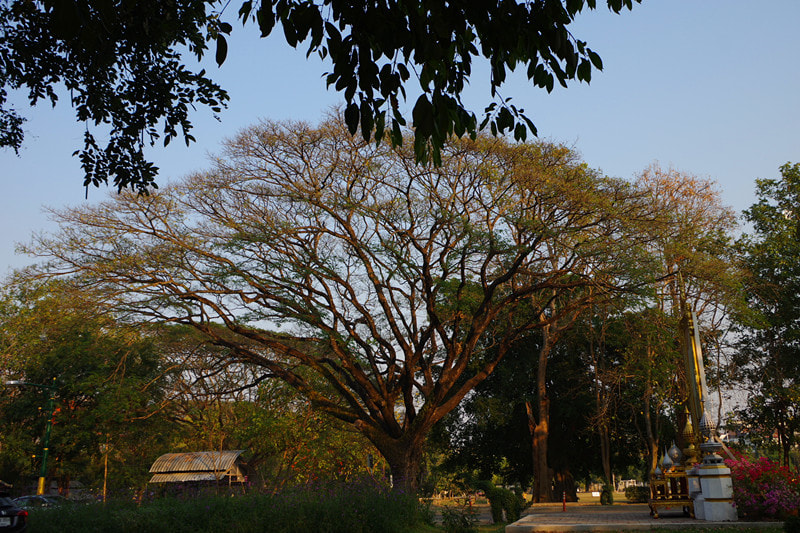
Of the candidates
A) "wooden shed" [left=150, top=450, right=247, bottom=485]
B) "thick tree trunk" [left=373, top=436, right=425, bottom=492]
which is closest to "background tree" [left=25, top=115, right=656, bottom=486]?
"thick tree trunk" [left=373, top=436, right=425, bottom=492]

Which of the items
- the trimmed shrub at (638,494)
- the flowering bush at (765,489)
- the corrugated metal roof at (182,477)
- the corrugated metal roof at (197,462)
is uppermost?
the flowering bush at (765,489)

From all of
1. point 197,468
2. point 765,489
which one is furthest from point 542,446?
point 765,489

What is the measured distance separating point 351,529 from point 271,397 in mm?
12837

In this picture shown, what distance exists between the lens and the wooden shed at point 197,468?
2875 centimetres

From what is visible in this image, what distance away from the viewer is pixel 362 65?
4148mm

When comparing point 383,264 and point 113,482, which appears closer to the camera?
point 383,264

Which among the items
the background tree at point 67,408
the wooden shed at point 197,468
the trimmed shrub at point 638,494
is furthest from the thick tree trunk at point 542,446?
the background tree at point 67,408

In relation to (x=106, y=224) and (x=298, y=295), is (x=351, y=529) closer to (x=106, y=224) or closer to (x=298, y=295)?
(x=298, y=295)

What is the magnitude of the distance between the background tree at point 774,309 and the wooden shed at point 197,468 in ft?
75.3

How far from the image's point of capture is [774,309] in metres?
28.4

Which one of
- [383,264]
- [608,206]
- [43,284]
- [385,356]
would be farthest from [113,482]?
[608,206]

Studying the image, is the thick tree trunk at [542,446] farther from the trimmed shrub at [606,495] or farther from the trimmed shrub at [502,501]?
the trimmed shrub at [502,501]

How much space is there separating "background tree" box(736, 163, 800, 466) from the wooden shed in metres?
23.0

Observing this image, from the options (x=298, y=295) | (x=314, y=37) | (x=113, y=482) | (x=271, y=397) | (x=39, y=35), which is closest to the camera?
(x=314, y=37)
